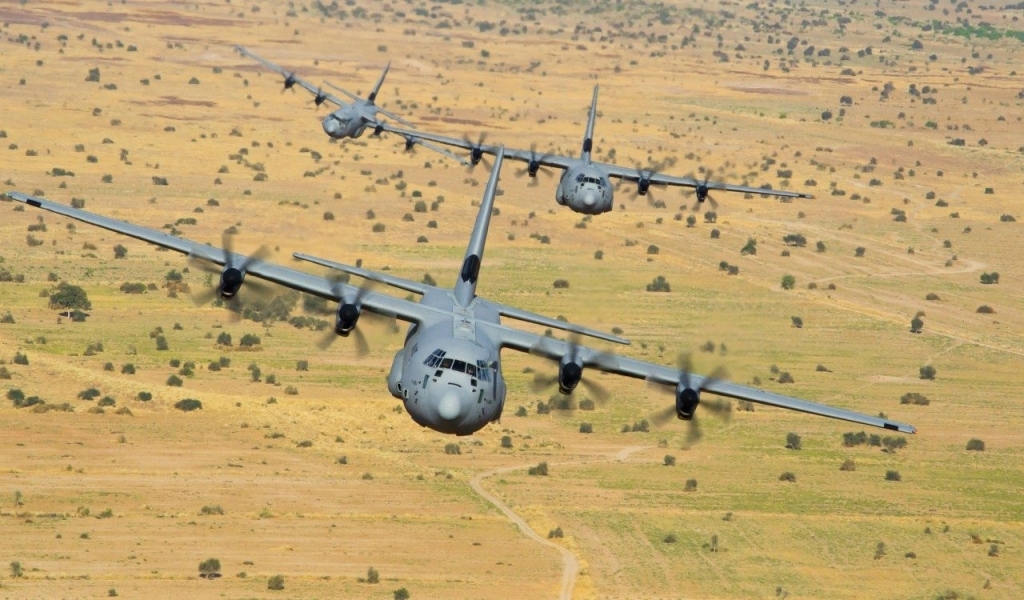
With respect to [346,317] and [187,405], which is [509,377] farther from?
[346,317]

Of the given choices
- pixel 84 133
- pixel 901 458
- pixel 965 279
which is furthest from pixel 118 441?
pixel 84 133

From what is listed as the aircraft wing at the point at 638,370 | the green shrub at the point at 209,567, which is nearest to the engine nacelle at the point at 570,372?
the aircraft wing at the point at 638,370

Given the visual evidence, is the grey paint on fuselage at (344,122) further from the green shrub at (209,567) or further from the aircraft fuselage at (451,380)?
the aircraft fuselage at (451,380)

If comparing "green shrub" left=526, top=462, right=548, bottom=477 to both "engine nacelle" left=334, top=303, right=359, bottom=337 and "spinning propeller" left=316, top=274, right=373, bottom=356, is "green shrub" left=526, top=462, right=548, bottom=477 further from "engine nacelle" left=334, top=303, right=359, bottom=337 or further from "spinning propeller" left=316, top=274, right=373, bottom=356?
"engine nacelle" left=334, top=303, right=359, bottom=337

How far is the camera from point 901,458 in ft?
235

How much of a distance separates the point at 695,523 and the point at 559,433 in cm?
1211

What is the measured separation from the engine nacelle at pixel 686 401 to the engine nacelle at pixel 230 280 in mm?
12646

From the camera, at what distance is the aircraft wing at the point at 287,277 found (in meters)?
46.0

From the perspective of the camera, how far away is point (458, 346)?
4178 cm

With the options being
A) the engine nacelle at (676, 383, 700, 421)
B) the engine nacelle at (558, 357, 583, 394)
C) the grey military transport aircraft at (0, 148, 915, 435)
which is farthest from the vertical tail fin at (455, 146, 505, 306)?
the engine nacelle at (676, 383, 700, 421)

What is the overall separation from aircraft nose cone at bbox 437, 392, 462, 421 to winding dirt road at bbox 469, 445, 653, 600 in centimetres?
1514

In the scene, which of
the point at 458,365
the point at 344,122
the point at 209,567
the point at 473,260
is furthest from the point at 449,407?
the point at 344,122

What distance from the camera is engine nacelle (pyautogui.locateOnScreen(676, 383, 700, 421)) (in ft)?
150

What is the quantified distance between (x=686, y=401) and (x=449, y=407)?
859cm
